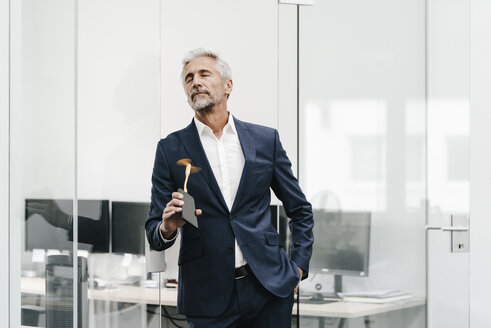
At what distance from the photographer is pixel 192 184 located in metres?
2.32

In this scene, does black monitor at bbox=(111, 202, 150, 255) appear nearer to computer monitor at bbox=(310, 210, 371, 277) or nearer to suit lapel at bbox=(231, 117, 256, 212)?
suit lapel at bbox=(231, 117, 256, 212)

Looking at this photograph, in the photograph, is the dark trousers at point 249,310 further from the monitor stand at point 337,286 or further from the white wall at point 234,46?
the white wall at point 234,46

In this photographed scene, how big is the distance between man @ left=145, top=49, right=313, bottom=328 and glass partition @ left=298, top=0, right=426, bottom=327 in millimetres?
548

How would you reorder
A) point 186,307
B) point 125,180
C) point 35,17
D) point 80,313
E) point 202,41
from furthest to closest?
1. point 202,41
2. point 125,180
3. point 186,307
4. point 80,313
5. point 35,17

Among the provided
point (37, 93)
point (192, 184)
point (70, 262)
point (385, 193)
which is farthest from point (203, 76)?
point (385, 193)

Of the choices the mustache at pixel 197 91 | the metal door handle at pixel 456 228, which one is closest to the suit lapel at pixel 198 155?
the mustache at pixel 197 91

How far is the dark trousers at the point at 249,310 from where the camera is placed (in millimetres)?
2252

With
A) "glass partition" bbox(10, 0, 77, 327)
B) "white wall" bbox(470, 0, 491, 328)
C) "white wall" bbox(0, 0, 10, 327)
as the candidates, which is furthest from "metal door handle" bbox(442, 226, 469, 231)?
"white wall" bbox(0, 0, 10, 327)

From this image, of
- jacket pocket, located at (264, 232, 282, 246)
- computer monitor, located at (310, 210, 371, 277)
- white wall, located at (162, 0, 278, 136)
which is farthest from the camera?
computer monitor, located at (310, 210, 371, 277)

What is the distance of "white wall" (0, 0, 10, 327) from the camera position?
5.86ft

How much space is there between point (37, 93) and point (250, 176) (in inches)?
31.1

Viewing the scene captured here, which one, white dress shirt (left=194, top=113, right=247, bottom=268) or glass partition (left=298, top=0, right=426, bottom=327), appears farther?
glass partition (left=298, top=0, right=426, bottom=327)

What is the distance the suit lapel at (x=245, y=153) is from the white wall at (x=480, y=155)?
4.09ft

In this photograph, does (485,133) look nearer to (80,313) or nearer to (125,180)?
(125,180)
